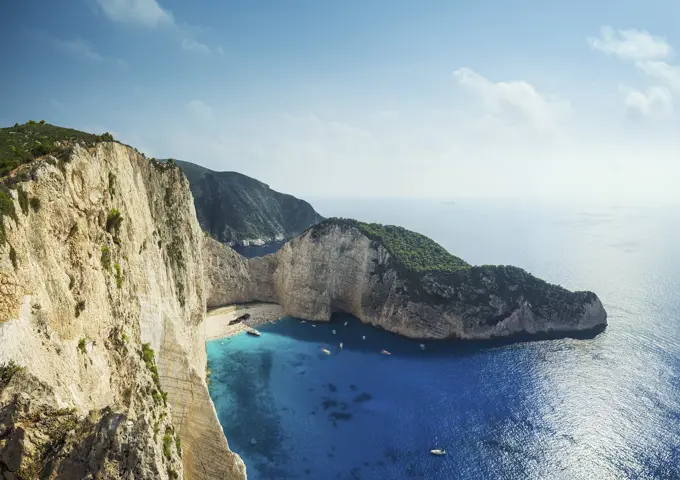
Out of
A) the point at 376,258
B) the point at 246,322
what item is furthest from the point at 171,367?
the point at 376,258

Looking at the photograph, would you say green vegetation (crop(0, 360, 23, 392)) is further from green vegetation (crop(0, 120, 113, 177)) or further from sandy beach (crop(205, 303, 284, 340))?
sandy beach (crop(205, 303, 284, 340))

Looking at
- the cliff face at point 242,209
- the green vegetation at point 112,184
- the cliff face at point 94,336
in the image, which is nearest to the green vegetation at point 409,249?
the cliff face at point 94,336

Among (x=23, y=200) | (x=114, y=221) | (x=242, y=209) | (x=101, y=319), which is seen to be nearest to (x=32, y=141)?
(x=114, y=221)

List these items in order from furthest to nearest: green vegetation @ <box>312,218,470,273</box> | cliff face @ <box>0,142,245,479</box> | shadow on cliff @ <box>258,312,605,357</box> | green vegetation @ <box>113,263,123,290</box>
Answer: green vegetation @ <box>312,218,470,273</box> → shadow on cliff @ <box>258,312,605,357</box> → green vegetation @ <box>113,263,123,290</box> → cliff face @ <box>0,142,245,479</box>

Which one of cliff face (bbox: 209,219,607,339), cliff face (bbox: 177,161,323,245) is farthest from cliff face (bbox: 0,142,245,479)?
cliff face (bbox: 177,161,323,245)

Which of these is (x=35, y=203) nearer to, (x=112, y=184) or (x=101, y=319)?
(x=101, y=319)

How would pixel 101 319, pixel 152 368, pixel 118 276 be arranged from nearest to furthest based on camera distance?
1. pixel 101 319
2. pixel 118 276
3. pixel 152 368
